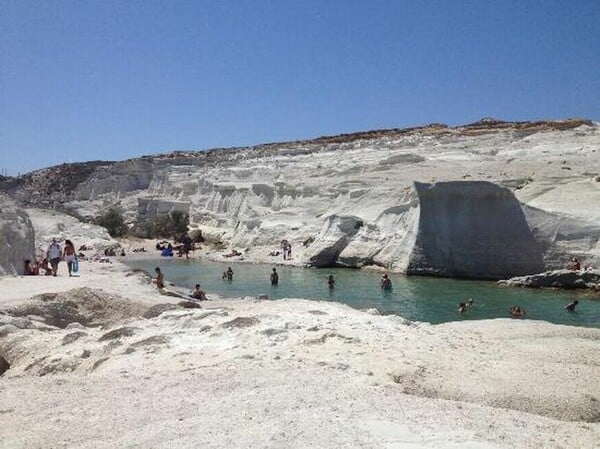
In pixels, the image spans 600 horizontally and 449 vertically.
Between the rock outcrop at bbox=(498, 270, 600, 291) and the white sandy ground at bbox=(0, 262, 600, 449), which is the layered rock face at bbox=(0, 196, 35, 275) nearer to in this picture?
the white sandy ground at bbox=(0, 262, 600, 449)

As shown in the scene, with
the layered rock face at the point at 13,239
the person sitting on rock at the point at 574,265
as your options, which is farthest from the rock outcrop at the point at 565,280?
the layered rock face at the point at 13,239

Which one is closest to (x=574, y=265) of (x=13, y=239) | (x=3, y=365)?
(x=13, y=239)

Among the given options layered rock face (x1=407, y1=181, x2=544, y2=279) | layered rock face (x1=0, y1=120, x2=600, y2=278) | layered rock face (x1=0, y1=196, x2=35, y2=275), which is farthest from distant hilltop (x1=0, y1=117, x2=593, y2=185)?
layered rock face (x1=0, y1=196, x2=35, y2=275)

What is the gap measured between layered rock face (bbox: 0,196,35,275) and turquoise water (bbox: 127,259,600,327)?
6.92 m

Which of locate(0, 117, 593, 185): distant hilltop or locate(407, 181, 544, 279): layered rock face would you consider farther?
locate(0, 117, 593, 185): distant hilltop

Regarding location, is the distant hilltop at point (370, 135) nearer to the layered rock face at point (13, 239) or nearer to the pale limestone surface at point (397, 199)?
the pale limestone surface at point (397, 199)

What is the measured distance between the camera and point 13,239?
63.7 feet

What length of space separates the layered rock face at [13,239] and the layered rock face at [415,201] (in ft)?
52.4

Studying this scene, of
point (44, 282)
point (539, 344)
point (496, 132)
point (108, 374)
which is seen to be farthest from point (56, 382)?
point (496, 132)

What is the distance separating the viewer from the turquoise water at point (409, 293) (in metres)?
18.5

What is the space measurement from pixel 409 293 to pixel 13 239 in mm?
13446

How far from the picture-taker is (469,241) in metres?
27.4

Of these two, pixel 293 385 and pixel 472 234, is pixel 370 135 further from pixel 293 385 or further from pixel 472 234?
pixel 293 385

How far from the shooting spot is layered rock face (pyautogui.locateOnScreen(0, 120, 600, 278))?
87.1ft
